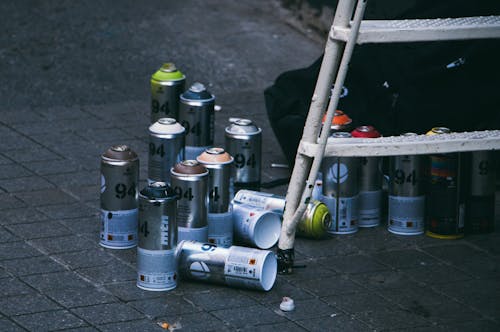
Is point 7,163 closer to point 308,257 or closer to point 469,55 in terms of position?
point 308,257

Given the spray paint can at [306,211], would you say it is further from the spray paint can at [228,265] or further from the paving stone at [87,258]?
the paving stone at [87,258]

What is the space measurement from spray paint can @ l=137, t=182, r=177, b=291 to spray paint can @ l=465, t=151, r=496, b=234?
1.61m

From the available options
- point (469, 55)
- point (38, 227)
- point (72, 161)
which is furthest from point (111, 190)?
point (469, 55)

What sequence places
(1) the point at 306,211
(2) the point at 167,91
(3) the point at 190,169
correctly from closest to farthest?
(3) the point at 190,169
(1) the point at 306,211
(2) the point at 167,91

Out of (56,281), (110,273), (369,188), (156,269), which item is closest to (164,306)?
(156,269)

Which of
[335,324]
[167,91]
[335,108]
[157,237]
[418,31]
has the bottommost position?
[335,324]

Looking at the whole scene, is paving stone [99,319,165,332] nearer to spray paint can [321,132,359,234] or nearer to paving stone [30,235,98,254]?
paving stone [30,235,98,254]

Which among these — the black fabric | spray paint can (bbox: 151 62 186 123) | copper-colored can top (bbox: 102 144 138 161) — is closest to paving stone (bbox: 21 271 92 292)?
copper-colored can top (bbox: 102 144 138 161)

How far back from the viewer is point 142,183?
20.0 feet

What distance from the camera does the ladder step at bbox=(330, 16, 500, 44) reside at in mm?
4500

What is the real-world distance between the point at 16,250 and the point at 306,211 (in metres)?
1.43

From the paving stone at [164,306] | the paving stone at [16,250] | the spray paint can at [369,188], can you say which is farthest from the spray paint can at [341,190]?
the paving stone at [16,250]

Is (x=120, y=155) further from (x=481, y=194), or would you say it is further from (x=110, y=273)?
(x=481, y=194)

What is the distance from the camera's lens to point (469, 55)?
19.3ft
